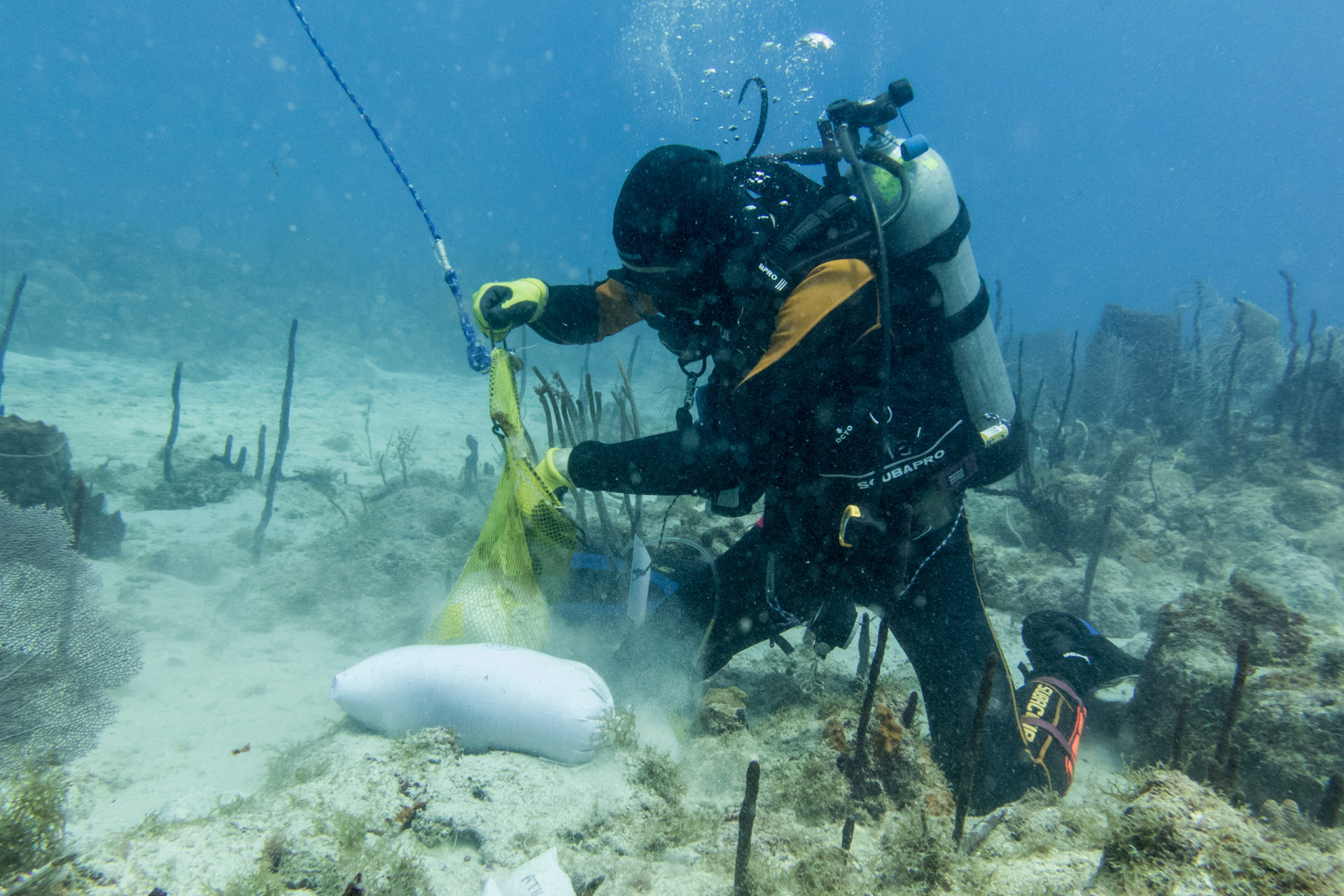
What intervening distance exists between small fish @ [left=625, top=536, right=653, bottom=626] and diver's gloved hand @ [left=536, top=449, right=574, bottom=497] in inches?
20.3

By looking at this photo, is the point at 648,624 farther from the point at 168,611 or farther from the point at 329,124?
the point at 329,124

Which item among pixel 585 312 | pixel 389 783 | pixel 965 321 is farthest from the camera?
pixel 585 312

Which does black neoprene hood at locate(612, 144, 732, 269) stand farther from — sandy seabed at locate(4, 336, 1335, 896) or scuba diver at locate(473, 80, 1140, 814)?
sandy seabed at locate(4, 336, 1335, 896)

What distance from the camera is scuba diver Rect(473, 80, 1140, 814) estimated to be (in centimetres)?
250

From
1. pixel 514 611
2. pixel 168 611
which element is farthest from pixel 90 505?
pixel 514 611

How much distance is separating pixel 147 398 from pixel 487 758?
1439 centimetres

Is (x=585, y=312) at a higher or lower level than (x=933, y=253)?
lower

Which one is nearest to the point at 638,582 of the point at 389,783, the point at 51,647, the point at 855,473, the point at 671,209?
the point at 855,473

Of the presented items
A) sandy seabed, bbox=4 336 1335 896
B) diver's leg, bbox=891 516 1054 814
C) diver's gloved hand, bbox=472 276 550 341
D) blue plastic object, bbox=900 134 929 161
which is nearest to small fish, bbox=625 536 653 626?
sandy seabed, bbox=4 336 1335 896

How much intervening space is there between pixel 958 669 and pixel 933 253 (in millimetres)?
1980

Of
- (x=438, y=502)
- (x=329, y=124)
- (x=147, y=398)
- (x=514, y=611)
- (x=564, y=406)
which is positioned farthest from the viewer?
(x=329, y=124)

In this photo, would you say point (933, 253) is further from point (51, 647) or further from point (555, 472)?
point (51, 647)

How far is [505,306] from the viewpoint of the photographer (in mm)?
3363

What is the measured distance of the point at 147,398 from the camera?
12297mm
